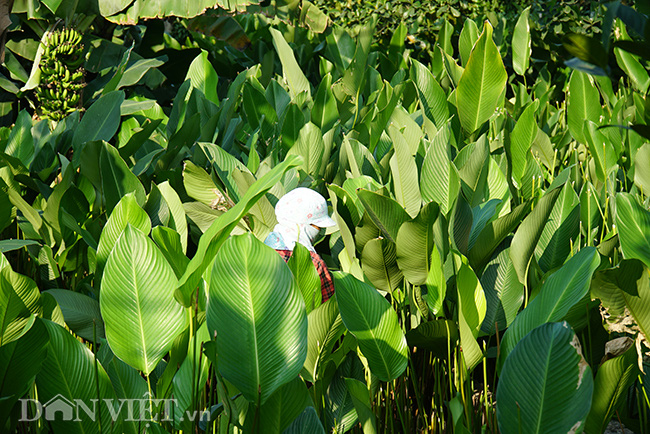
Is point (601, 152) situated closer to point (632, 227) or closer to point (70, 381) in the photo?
point (632, 227)

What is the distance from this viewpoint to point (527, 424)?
0.94 m

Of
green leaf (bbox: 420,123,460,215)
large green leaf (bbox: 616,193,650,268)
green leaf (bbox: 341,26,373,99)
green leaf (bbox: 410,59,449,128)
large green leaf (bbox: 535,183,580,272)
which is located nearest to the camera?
large green leaf (bbox: 616,193,650,268)

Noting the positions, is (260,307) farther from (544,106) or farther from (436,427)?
(544,106)

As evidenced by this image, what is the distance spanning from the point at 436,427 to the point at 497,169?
85cm

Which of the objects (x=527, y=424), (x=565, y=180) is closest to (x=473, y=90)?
(x=565, y=180)

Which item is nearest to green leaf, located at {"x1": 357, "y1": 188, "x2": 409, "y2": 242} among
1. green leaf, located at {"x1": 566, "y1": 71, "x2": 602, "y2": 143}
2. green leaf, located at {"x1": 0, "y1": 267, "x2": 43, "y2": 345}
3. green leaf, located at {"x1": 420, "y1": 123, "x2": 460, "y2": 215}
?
green leaf, located at {"x1": 420, "y1": 123, "x2": 460, "y2": 215}

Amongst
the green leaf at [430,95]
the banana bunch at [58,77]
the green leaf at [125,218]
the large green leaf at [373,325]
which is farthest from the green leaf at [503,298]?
the banana bunch at [58,77]

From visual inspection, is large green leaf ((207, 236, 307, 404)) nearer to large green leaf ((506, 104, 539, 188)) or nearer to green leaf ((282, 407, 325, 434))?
green leaf ((282, 407, 325, 434))

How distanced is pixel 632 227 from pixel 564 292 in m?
0.29

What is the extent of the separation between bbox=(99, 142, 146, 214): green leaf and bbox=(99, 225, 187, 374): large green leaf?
681 millimetres

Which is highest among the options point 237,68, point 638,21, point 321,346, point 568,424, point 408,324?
point 638,21

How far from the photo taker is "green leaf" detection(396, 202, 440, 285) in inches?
50.0

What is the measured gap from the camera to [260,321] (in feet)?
3.16

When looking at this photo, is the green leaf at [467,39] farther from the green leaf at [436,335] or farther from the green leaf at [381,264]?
the green leaf at [436,335]
